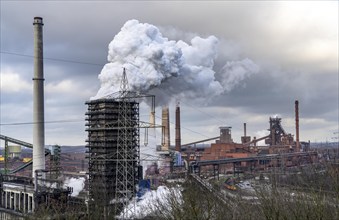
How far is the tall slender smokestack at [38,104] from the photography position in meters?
30.7

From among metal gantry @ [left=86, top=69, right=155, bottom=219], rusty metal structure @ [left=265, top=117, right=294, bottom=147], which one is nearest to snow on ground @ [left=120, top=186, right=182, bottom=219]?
metal gantry @ [left=86, top=69, right=155, bottom=219]

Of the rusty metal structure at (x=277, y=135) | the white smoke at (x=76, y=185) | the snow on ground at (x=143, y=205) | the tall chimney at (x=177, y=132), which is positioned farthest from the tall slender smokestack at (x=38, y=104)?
the rusty metal structure at (x=277, y=135)

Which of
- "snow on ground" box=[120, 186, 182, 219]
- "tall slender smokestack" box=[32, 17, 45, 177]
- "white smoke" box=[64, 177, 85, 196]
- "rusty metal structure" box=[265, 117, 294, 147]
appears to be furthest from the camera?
"rusty metal structure" box=[265, 117, 294, 147]

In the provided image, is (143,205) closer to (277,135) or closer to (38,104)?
(38,104)

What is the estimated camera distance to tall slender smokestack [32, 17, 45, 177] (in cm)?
3072

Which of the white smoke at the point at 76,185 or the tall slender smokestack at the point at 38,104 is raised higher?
the tall slender smokestack at the point at 38,104

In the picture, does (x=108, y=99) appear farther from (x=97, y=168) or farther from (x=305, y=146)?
(x=305, y=146)

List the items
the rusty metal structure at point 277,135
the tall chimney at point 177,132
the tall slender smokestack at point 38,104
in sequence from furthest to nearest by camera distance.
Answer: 1. the rusty metal structure at point 277,135
2. the tall chimney at point 177,132
3. the tall slender smokestack at point 38,104

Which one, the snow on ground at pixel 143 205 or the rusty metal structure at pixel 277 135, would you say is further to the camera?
the rusty metal structure at pixel 277 135

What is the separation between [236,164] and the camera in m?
60.6

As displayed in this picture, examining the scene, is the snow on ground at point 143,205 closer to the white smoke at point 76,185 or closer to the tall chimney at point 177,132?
the white smoke at point 76,185

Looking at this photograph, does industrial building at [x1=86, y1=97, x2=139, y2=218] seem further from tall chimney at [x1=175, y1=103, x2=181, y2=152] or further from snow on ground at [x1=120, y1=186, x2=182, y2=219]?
tall chimney at [x1=175, y1=103, x2=181, y2=152]

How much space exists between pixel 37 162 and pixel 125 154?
8114 mm

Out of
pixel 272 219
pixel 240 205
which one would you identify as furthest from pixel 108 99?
pixel 272 219
